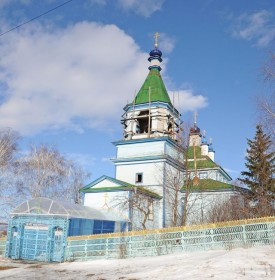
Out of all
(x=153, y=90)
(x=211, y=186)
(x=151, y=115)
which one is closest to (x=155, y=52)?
(x=153, y=90)

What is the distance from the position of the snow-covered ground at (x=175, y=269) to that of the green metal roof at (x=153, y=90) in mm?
16124

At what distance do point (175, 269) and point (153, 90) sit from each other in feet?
64.6

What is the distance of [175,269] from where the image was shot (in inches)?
348

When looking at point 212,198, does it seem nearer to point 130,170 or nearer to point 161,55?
point 130,170

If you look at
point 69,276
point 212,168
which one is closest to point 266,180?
point 212,168

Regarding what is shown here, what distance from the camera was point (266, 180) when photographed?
2205 cm

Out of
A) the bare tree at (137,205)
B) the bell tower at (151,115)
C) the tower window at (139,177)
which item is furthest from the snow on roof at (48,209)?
the bell tower at (151,115)

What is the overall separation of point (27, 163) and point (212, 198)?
51.5ft

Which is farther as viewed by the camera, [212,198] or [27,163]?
[27,163]

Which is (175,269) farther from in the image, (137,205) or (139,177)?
(139,177)

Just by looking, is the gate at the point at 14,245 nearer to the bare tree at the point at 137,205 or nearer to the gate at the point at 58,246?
the gate at the point at 58,246

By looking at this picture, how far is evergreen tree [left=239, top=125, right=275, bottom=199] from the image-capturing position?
2180 centimetres

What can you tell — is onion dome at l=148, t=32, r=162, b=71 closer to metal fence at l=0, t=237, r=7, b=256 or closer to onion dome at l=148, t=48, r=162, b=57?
onion dome at l=148, t=48, r=162, b=57

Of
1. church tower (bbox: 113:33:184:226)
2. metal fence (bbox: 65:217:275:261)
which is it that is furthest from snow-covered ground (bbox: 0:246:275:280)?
church tower (bbox: 113:33:184:226)
